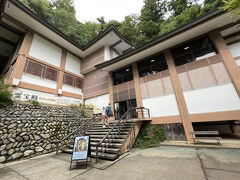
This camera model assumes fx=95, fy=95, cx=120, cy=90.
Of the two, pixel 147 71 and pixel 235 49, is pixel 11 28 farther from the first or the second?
pixel 235 49

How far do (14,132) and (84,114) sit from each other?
17.9 feet

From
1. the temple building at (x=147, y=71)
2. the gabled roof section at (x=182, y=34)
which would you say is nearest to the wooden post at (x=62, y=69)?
the temple building at (x=147, y=71)

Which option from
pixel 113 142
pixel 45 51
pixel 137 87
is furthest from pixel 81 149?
pixel 45 51

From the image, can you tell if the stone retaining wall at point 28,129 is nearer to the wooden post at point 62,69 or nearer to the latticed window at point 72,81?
the wooden post at point 62,69

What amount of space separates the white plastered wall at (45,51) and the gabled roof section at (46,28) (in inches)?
33.4

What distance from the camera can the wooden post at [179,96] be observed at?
667 cm

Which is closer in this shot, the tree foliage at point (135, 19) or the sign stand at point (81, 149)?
the sign stand at point (81, 149)

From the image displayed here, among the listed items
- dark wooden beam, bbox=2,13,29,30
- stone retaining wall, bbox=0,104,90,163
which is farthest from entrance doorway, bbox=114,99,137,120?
dark wooden beam, bbox=2,13,29,30

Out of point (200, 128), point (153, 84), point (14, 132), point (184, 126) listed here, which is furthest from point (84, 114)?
point (200, 128)

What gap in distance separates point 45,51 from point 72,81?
434 centimetres

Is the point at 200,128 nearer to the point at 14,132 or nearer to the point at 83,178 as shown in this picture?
the point at 83,178

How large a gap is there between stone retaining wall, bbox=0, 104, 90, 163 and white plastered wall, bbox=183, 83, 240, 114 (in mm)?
9615

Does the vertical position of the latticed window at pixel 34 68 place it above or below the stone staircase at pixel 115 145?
above

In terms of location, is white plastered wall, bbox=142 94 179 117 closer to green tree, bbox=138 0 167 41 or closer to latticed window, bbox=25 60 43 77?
latticed window, bbox=25 60 43 77
